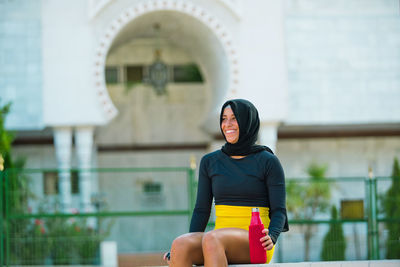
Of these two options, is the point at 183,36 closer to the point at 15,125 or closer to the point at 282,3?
the point at 282,3

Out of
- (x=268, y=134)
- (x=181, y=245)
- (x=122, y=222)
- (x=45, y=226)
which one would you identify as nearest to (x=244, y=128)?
(x=181, y=245)

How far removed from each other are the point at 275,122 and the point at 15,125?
16.3 ft

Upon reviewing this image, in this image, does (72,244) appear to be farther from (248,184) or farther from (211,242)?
(211,242)

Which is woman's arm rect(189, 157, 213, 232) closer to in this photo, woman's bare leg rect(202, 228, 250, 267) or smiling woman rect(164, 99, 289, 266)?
smiling woman rect(164, 99, 289, 266)

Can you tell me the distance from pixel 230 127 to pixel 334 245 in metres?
8.19

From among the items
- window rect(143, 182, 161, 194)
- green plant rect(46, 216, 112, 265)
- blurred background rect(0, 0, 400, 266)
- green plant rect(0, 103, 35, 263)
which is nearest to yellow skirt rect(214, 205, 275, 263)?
blurred background rect(0, 0, 400, 266)

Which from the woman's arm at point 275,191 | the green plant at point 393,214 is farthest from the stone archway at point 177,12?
the woman's arm at point 275,191

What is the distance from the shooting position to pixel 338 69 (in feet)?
44.2

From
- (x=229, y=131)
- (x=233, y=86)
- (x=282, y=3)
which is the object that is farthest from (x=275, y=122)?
(x=229, y=131)

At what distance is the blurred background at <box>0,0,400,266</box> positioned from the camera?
11375 mm

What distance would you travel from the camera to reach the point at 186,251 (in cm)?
428

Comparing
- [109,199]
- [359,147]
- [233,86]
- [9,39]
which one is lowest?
[109,199]

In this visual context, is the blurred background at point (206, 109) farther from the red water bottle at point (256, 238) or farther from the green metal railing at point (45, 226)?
the red water bottle at point (256, 238)

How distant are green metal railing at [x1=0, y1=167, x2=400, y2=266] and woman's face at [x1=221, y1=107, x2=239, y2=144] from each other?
512cm
